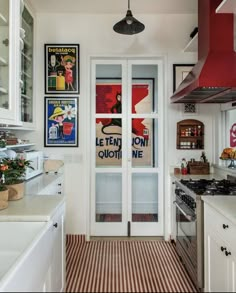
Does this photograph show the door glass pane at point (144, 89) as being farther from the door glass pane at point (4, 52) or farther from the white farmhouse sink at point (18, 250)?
the white farmhouse sink at point (18, 250)

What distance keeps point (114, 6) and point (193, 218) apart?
2440mm

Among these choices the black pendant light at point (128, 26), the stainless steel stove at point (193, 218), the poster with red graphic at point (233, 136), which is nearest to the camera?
the stainless steel stove at point (193, 218)

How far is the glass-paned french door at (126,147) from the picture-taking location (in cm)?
357

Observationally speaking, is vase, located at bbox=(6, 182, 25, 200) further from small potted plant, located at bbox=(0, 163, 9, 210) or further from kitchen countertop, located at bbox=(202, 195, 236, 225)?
kitchen countertop, located at bbox=(202, 195, 236, 225)

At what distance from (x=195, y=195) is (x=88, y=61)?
210cm

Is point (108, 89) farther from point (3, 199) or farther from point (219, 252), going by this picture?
point (219, 252)

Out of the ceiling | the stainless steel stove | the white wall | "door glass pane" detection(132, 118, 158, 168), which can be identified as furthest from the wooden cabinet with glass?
the ceiling

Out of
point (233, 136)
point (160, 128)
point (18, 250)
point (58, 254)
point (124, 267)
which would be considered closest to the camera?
point (18, 250)

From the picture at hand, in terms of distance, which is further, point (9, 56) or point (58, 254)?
point (58, 254)

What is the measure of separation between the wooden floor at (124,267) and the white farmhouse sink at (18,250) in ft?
3.24

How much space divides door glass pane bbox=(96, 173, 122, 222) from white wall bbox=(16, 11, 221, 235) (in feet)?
0.64

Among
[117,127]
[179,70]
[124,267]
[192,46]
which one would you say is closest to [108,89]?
[117,127]

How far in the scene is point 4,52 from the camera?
5.64ft

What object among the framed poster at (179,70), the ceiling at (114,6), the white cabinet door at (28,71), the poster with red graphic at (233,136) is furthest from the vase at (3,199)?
the poster with red graphic at (233,136)
